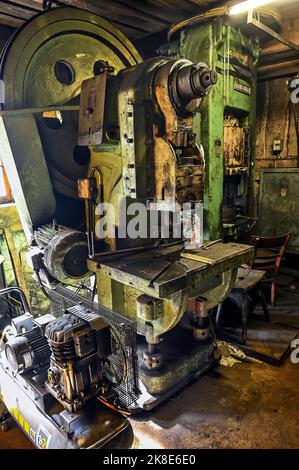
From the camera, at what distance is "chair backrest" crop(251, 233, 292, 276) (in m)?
2.99

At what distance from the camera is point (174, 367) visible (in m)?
2.07

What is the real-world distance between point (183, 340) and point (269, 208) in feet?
9.57

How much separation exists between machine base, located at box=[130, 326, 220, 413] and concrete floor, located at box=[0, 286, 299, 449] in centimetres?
7

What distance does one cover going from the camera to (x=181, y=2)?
8.89ft

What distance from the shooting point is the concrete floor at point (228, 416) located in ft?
5.79

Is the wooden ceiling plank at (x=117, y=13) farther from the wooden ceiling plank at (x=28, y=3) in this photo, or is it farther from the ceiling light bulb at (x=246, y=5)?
the ceiling light bulb at (x=246, y=5)

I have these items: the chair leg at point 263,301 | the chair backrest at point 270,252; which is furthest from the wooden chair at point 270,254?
the chair leg at point 263,301

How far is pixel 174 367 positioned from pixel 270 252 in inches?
76.6

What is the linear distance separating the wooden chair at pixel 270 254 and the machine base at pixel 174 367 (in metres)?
1.11

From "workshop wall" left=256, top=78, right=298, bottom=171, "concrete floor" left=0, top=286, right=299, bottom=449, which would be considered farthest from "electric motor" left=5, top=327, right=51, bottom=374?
"workshop wall" left=256, top=78, right=298, bottom=171

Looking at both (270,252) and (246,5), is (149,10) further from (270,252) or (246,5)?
(270,252)

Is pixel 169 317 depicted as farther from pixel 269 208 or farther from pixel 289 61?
pixel 289 61

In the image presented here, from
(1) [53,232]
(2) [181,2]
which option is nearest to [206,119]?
(2) [181,2]

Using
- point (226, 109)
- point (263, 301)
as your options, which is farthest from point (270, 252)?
point (226, 109)
